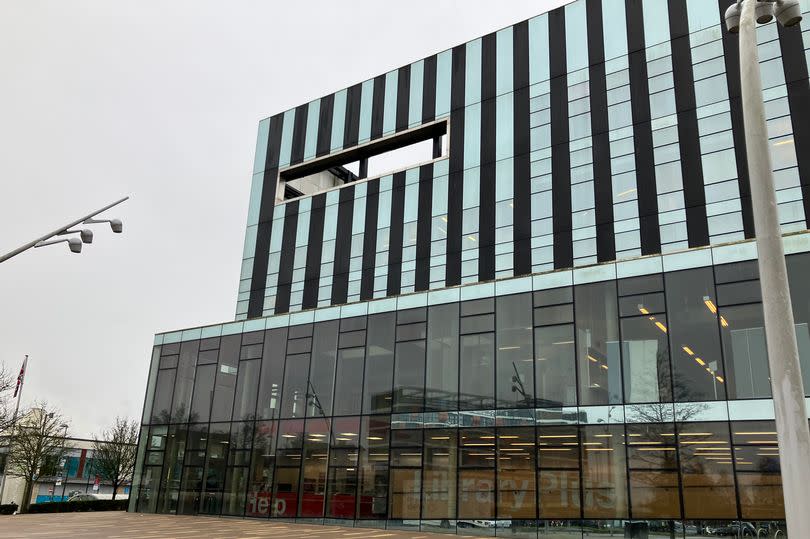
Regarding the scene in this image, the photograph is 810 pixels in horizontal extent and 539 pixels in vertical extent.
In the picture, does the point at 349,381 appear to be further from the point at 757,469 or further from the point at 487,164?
the point at 757,469

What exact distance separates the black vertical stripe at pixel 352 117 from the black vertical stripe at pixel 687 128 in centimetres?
2156

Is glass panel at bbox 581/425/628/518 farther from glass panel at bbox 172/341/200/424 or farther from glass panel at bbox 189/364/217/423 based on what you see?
glass panel at bbox 172/341/200/424

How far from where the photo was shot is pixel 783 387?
22.5ft

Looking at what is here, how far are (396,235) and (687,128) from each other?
18246mm

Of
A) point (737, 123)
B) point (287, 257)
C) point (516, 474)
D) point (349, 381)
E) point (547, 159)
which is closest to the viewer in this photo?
point (516, 474)

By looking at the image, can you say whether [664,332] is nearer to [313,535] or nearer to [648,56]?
[313,535]

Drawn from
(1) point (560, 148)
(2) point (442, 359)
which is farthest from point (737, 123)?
(2) point (442, 359)

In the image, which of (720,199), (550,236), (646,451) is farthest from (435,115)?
(646,451)

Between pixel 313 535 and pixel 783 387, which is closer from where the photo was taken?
pixel 783 387

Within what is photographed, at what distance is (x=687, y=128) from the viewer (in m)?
35.0

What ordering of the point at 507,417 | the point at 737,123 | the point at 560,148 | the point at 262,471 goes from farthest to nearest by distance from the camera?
the point at 560,148, the point at 737,123, the point at 262,471, the point at 507,417

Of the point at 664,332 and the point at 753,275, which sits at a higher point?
the point at 753,275

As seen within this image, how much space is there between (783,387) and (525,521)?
66.4 ft

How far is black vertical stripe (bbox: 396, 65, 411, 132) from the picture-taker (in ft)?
150
